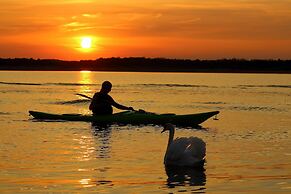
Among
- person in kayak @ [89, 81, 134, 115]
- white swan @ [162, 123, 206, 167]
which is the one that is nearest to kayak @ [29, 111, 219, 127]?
person in kayak @ [89, 81, 134, 115]

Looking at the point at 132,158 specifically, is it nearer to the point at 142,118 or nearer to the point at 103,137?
the point at 103,137

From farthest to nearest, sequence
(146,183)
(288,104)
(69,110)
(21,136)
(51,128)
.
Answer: (288,104) < (69,110) < (51,128) < (21,136) < (146,183)

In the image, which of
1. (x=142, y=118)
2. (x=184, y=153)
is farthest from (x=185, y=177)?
(x=142, y=118)

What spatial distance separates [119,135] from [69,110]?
50.0 feet

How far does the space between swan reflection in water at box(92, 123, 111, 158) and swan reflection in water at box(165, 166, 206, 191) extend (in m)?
3.03

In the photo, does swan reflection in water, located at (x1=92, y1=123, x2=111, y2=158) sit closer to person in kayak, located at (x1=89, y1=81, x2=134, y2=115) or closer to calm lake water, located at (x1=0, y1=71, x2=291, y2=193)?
calm lake water, located at (x1=0, y1=71, x2=291, y2=193)

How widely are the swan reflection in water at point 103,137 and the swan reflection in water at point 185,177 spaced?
3.03 meters

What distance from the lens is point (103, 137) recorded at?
2336cm

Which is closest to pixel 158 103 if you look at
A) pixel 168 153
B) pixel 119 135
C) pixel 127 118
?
pixel 127 118

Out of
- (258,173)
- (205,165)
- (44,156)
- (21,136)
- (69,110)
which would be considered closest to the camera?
(258,173)

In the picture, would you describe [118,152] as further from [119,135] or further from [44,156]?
[119,135]

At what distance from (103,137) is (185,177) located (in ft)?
27.2

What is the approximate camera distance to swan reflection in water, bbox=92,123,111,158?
19.3 m

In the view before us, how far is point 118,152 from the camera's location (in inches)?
768
